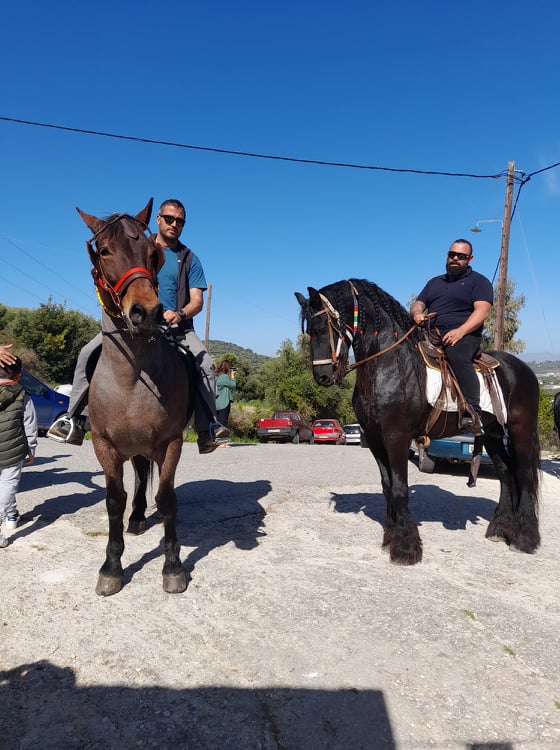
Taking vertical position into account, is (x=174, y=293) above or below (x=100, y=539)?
above

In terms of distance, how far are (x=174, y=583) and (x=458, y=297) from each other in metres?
4.11

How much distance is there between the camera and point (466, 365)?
5.38 m

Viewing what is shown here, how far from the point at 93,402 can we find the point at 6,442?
6.62ft

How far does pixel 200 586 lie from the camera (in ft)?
13.9

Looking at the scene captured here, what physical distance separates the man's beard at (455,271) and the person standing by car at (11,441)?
494 cm

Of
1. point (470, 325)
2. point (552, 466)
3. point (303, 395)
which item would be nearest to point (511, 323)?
point (303, 395)

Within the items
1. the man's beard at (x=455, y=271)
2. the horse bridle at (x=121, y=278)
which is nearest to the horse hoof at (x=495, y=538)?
the man's beard at (x=455, y=271)

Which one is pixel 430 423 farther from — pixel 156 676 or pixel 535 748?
pixel 156 676

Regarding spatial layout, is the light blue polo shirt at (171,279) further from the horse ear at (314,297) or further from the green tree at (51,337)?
the green tree at (51,337)

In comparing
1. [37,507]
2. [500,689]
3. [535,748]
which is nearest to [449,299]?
[500,689]

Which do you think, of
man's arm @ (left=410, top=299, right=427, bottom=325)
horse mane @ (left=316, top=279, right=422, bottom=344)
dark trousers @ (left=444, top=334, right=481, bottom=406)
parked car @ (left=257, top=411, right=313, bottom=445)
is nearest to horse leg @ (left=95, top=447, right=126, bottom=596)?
horse mane @ (left=316, top=279, right=422, bottom=344)

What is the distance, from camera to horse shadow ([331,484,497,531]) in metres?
6.75

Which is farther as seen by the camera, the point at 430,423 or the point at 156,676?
the point at 430,423

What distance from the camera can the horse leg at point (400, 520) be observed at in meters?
4.94
